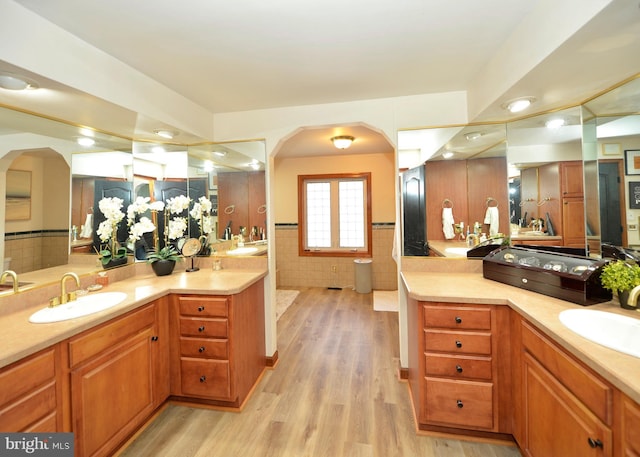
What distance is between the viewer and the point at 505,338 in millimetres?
1621

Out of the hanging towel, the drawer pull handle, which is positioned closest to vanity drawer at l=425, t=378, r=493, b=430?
the drawer pull handle

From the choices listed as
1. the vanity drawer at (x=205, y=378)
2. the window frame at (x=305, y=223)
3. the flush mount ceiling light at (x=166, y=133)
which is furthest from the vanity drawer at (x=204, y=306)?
the window frame at (x=305, y=223)

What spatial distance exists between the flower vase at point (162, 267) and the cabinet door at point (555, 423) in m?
2.54

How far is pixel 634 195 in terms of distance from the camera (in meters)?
1.61

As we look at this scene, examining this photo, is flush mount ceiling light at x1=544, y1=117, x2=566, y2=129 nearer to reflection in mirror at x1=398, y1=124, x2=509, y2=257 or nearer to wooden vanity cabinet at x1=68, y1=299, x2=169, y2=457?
reflection in mirror at x1=398, y1=124, x2=509, y2=257

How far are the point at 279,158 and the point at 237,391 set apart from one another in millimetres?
4029

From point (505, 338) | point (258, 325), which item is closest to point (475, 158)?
point (505, 338)

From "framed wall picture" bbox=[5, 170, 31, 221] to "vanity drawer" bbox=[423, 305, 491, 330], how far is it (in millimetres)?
2457

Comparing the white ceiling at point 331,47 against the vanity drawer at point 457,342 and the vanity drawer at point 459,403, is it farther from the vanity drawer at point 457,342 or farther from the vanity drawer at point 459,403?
the vanity drawer at point 459,403

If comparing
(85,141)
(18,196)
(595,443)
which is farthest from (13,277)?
(595,443)

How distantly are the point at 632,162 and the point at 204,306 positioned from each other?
2716 mm

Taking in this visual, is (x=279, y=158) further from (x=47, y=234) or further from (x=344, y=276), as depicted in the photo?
(x=47, y=234)

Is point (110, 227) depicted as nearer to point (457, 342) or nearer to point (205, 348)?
Result: point (205, 348)

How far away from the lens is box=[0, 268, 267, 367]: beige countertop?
120 cm
